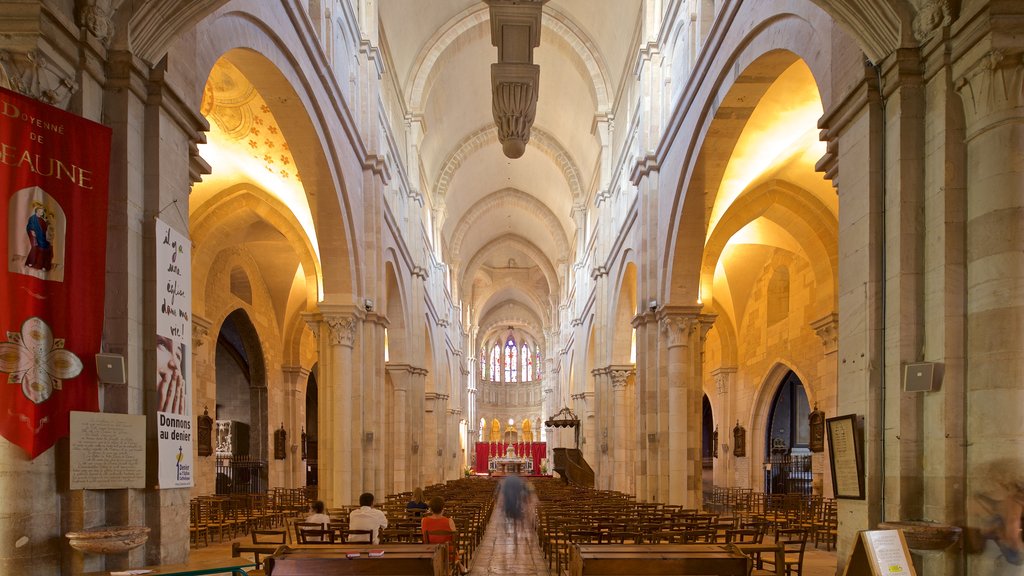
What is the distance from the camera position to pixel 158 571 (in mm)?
5848

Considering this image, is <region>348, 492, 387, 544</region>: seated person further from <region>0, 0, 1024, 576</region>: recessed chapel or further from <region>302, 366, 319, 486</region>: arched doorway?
<region>302, 366, 319, 486</region>: arched doorway

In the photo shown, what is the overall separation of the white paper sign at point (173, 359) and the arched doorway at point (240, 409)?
58.9 ft

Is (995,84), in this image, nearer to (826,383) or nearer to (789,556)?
(789,556)

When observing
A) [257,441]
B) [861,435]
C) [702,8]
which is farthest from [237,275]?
[861,435]

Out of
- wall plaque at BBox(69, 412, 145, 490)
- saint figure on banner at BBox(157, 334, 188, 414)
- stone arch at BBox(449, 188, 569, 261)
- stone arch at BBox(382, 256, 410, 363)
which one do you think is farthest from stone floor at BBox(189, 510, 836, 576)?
stone arch at BBox(449, 188, 569, 261)

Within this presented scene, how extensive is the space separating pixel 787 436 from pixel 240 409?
58.1 feet

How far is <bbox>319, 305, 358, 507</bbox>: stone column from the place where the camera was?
17219mm

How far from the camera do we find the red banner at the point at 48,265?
18.9ft

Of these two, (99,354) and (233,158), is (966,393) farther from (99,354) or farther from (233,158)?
(233,158)

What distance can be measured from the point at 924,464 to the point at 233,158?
1504 cm

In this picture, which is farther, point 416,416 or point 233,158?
point 416,416

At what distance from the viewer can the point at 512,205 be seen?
4447 cm

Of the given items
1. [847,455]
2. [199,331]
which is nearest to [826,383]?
Answer: [847,455]

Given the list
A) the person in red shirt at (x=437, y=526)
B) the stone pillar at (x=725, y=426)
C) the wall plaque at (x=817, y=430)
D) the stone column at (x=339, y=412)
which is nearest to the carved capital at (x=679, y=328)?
the wall plaque at (x=817, y=430)
